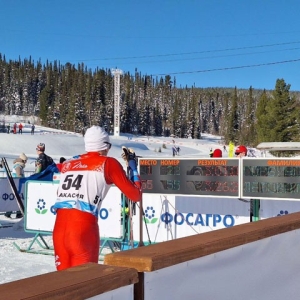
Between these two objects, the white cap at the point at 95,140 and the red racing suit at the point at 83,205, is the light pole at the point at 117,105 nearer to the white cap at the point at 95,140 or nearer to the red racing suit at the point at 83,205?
the white cap at the point at 95,140

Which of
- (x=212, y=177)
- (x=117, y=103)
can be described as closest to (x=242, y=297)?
(x=212, y=177)

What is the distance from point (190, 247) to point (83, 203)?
1379mm

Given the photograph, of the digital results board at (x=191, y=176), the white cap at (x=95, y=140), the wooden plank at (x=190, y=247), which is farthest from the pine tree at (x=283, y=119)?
the wooden plank at (x=190, y=247)

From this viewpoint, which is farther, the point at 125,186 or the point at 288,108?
the point at 288,108

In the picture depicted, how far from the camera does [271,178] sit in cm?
754

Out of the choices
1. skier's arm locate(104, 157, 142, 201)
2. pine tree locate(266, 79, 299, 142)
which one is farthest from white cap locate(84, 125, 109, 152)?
pine tree locate(266, 79, 299, 142)

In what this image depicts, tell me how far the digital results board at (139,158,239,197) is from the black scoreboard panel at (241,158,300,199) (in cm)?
17

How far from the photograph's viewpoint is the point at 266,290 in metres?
3.05

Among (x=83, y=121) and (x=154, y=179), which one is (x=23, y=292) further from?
(x=83, y=121)

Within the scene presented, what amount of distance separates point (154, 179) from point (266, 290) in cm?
544

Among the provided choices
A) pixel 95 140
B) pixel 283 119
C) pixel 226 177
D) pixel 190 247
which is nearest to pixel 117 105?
pixel 283 119

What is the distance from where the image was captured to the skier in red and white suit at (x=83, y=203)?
3.46 metres

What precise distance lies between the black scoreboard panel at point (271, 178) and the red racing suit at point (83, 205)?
13.9ft

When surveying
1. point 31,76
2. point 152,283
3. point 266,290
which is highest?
point 31,76
